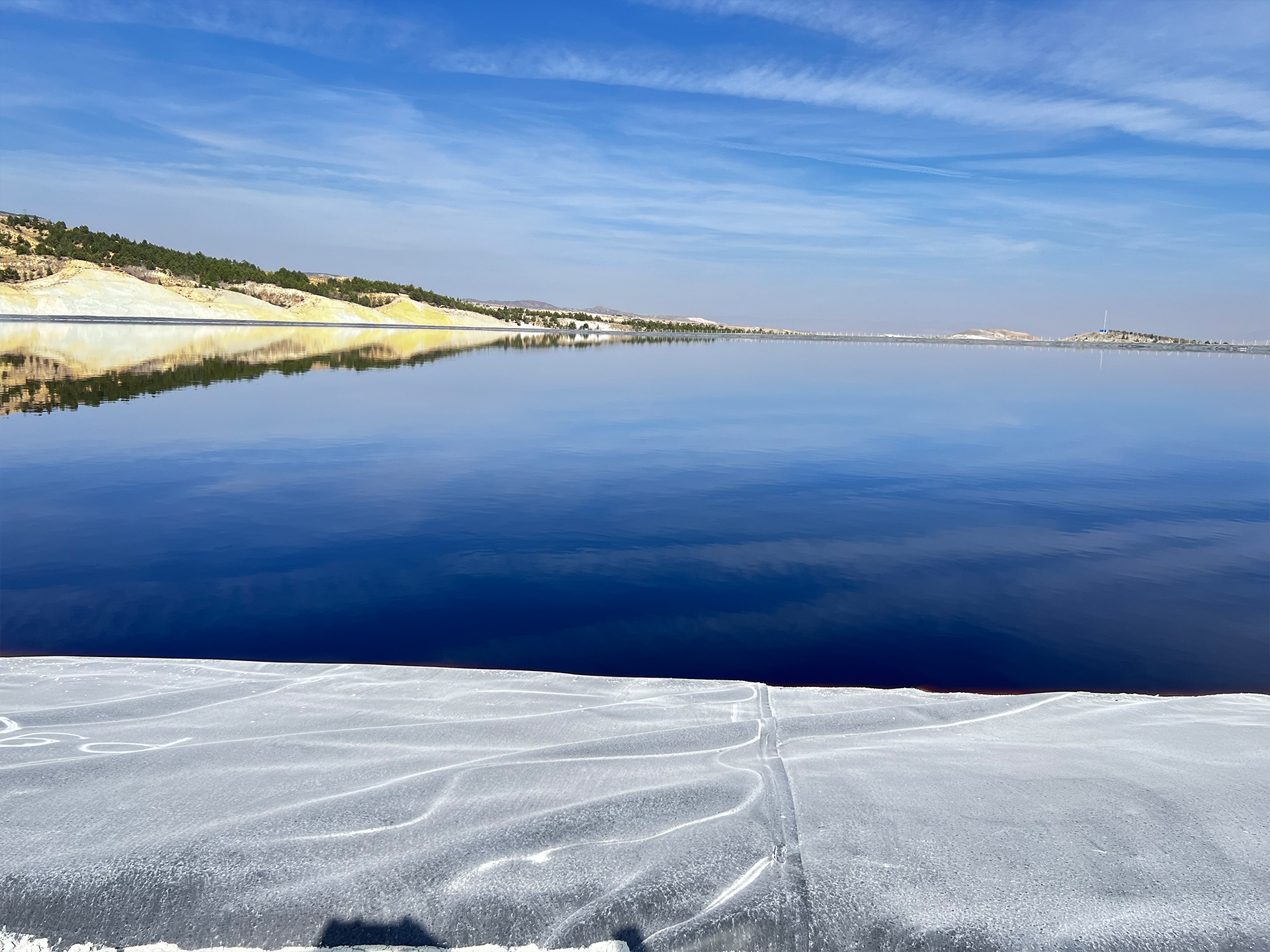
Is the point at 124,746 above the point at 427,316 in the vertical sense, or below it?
below

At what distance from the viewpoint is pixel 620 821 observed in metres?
3.81

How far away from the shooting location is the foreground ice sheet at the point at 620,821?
3.22 metres

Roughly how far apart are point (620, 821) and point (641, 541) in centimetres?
644

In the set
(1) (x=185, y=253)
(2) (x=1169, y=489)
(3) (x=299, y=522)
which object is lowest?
(3) (x=299, y=522)

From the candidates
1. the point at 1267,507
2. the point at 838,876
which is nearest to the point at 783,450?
the point at 1267,507

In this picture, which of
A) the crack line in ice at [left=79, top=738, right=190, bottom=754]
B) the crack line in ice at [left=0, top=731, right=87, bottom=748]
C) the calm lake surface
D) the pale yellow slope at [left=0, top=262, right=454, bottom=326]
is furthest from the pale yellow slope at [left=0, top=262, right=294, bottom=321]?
the crack line in ice at [left=79, top=738, right=190, bottom=754]

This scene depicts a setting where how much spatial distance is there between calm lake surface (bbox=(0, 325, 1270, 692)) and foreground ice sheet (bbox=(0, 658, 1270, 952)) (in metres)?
1.65

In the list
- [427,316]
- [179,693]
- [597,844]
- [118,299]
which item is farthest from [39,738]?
[427,316]

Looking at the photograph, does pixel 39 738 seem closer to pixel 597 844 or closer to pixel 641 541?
pixel 597 844

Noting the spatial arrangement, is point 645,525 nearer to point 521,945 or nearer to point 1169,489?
point 521,945

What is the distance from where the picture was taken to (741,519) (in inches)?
448

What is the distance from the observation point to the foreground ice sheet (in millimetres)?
3217

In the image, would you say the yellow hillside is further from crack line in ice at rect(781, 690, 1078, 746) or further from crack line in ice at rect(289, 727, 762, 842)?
crack line in ice at rect(289, 727, 762, 842)

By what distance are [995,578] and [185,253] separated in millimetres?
174257
